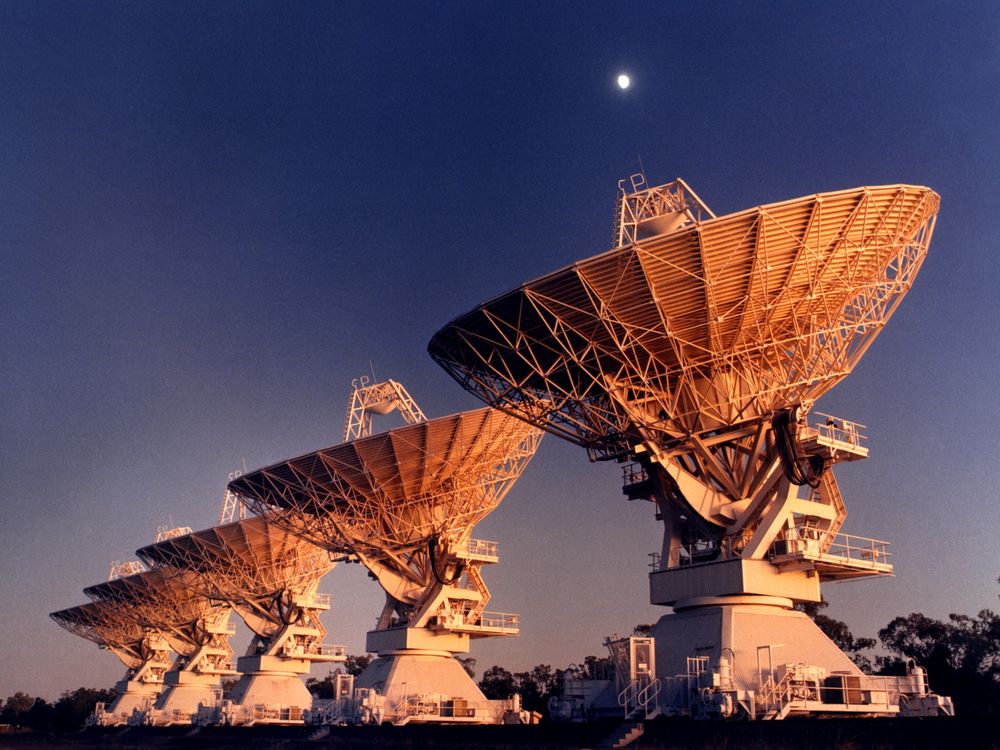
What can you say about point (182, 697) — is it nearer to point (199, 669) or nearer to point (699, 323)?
point (199, 669)

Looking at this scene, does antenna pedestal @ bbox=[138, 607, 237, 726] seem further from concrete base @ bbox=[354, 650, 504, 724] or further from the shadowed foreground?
concrete base @ bbox=[354, 650, 504, 724]

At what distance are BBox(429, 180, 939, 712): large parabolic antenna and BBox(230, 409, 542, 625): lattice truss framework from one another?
1168 centimetres

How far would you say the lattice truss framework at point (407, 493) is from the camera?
4481 centimetres

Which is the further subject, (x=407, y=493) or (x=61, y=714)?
(x=61, y=714)

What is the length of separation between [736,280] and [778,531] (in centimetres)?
780

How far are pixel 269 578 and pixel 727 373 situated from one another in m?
39.3

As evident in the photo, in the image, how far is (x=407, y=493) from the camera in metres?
46.6

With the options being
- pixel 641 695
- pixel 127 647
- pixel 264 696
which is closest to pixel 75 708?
pixel 127 647

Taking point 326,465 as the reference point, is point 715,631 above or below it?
below

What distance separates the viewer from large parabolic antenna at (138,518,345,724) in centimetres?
6097

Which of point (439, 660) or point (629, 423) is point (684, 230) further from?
point (439, 660)

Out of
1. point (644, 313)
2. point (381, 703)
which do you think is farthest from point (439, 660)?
point (644, 313)

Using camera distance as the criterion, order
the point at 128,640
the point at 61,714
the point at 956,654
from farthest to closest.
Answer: the point at 61,714 < the point at 128,640 < the point at 956,654

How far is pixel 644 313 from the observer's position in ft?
98.1
